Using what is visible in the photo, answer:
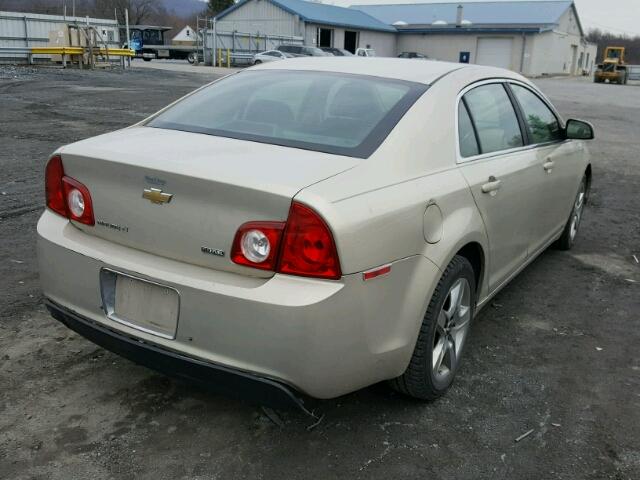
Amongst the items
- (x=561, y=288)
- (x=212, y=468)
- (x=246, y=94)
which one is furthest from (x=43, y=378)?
(x=561, y=288)

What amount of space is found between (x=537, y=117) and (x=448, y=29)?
55319 mm

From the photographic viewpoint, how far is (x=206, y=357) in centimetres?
245

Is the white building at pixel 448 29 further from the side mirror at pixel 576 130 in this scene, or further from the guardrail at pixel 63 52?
the side mirror at pixel 576 130

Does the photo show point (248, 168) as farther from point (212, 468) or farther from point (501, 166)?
point (501, 166)

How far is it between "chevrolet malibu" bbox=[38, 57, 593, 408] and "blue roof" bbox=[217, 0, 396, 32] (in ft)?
159

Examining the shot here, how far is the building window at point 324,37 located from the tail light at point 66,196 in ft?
164

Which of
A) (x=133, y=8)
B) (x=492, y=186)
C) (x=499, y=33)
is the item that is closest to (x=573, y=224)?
(x=492, y=186)

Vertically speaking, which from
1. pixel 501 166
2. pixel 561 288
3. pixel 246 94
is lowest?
pixel 561 288

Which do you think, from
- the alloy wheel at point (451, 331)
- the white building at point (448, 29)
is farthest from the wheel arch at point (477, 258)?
the white building at point (448, 29)

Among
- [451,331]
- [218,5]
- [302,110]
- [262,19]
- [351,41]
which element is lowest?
→ [451,331]

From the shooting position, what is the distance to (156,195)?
99.6 inches

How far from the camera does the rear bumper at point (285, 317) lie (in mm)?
2301

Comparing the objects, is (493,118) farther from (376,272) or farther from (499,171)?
(376,272)

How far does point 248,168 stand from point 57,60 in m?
31.2
